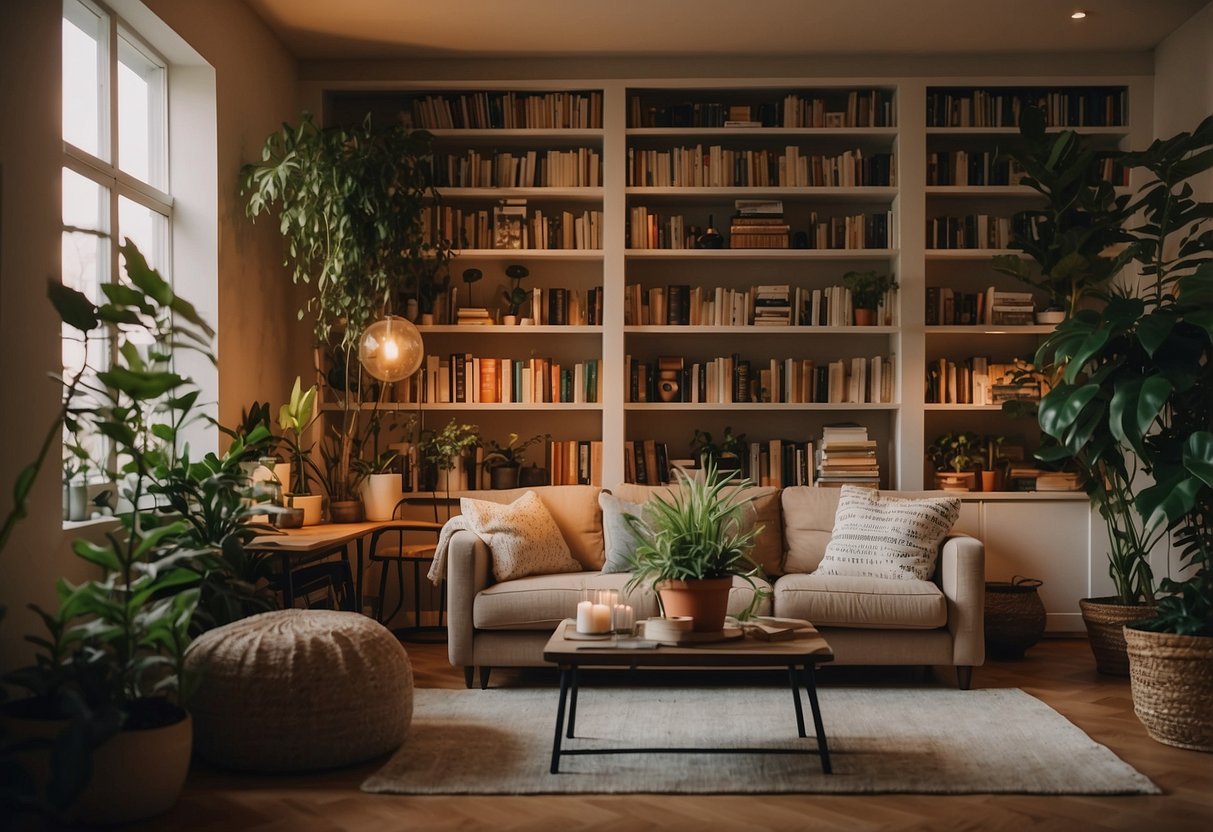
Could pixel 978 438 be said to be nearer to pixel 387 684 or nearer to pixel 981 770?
pixel 981 770

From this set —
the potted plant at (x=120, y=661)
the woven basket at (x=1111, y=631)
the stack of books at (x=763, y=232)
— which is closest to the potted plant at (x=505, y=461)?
the stack of books at (x=763, y=232)

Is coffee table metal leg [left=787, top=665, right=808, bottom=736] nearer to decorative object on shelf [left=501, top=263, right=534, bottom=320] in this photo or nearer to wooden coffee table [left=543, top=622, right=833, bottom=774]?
wooden coffee table [left=543, top=622, right=833, bottom=774]

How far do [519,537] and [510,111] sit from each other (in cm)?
240

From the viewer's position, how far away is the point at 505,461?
586cm

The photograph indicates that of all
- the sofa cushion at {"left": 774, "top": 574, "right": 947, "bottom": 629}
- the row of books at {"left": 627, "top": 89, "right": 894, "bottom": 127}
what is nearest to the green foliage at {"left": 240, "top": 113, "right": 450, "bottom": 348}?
the row of books at {"left": 627, "top": 89, "right": 894, "bottom": 127}

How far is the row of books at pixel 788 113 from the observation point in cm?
581

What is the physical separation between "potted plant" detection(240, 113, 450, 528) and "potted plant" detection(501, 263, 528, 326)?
0.49 m

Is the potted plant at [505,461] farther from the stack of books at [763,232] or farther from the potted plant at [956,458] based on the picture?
the potted plant at [956,458]

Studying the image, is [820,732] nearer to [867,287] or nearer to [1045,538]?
[1045,538]

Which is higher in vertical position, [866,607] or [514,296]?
[514,296]

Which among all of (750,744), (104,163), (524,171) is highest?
(524,171)

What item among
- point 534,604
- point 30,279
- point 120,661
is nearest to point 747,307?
point 534,604

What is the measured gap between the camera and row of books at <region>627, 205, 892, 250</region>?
5.83m

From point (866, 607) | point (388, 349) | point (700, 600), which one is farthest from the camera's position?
point (388, 349)
